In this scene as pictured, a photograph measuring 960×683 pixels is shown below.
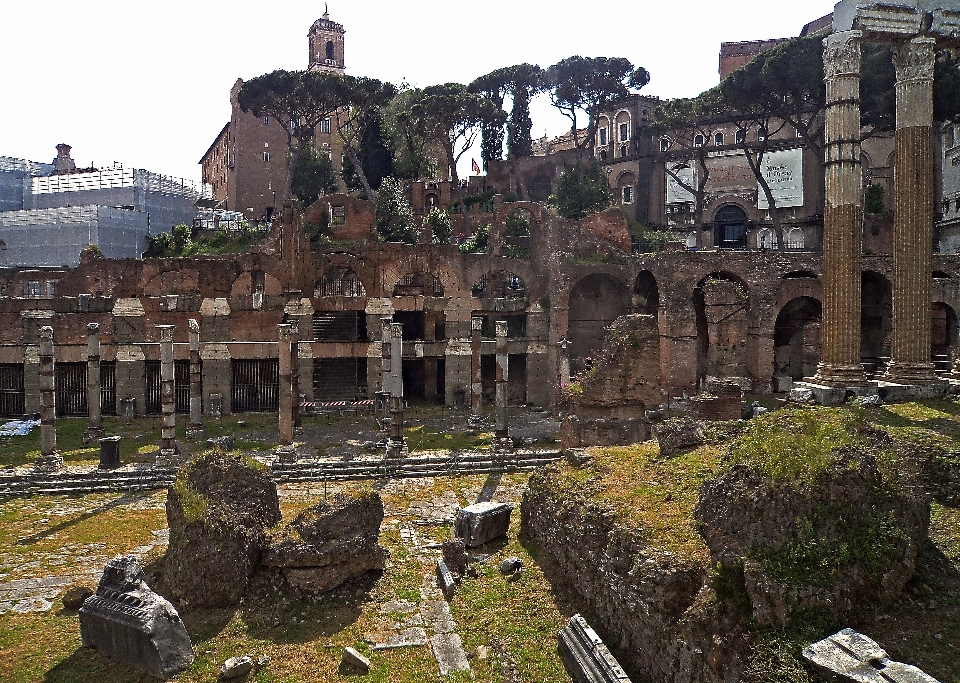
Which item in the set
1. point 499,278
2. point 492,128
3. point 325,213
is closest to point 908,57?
point 499,278

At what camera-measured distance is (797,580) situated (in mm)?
6254

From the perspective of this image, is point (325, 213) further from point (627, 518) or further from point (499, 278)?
point (627, 518)

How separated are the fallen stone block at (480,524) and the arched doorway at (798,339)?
19.5 metres

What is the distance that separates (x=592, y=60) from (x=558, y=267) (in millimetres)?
24186

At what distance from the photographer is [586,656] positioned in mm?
7699

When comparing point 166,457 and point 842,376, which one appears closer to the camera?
point 842,376

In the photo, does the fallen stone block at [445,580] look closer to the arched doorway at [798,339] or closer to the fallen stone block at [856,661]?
the fallen stone block at [856,661]

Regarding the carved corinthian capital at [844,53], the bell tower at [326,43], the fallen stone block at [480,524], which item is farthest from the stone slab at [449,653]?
the bell tower at [326,43]

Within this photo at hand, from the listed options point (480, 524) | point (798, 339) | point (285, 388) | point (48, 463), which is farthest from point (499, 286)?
point (480, 524)

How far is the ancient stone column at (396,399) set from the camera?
60.9 ft

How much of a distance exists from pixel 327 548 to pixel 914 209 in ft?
46.1

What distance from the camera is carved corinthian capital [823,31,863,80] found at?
1539 cm

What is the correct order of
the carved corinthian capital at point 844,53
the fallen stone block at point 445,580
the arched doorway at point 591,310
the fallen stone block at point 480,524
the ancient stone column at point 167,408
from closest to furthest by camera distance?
the fallen stone block at point 445,580, the fallen stone block at point 480,524, the carved corinthian capital at point 844,53, the ancient stone column at point 167,408, the arched doorway at point 591,310

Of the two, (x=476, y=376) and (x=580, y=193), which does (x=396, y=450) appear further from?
(x=580, y=193)
